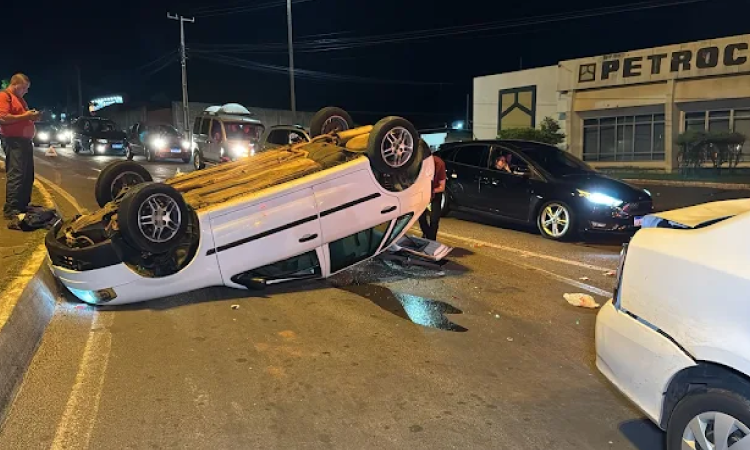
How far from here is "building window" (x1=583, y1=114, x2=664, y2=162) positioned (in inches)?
1073

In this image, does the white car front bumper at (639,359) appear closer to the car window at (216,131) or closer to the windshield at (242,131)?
the windshield at (242,131)

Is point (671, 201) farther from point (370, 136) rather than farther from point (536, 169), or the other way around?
point (370, 136)

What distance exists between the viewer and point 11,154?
7734 mm

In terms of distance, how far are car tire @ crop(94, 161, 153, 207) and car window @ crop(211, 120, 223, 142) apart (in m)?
12.4

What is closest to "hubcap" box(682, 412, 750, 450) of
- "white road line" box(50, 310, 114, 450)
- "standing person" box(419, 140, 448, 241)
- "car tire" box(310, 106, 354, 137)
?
"white road line" box(50, 310, 114, 450)

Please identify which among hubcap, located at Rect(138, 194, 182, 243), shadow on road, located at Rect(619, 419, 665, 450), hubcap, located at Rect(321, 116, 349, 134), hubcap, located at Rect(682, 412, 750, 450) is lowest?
A: shadow on road, located at Rect(619, 419, 665, 450)

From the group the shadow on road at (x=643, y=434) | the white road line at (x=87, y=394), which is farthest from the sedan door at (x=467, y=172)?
the shadow on road at (x=643, y=434)

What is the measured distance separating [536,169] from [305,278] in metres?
5.03

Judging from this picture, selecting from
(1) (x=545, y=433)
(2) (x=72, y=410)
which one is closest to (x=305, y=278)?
(2) (x=72, y=410)

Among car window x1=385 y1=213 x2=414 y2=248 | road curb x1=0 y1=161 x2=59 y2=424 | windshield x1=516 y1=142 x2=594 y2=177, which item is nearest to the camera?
road curb x1=0 y1=161 x2=59 y2=424

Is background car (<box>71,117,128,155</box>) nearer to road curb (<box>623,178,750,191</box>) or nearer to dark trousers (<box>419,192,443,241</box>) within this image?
road curb (<box>623,178,750,191</box>)

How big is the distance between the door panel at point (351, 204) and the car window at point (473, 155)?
4566mm

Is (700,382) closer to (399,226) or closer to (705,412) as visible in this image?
(705,412)

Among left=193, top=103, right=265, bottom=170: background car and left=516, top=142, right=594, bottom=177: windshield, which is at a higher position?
left=193, top=103, right=265, bottom=170: background car
